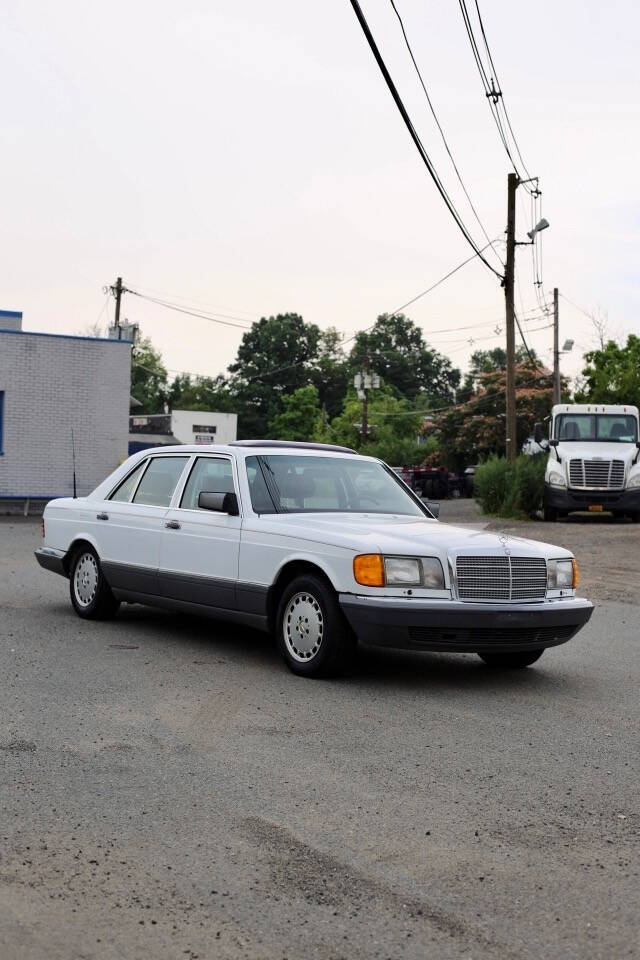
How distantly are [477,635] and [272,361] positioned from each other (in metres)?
102

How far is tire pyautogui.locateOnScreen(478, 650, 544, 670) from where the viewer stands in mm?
8461

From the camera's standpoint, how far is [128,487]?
33.8 feet

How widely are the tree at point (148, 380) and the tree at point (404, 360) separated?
19007 mm

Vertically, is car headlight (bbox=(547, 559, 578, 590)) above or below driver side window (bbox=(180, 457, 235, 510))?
below

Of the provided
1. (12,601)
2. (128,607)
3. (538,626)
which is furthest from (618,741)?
(12,601)

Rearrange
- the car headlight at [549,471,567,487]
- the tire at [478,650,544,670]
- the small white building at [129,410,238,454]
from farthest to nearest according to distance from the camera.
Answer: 1. the small white building at [129,410,238,454]
2. the car headlight at [549,471,567,487]
3. the tire at [478,650,544,670]

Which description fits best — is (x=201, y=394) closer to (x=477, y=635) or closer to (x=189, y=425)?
(x=189, y=425)

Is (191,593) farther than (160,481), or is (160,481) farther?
(160,481)

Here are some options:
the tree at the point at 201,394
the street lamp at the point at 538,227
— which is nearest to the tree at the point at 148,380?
the tree at the point at 201,394

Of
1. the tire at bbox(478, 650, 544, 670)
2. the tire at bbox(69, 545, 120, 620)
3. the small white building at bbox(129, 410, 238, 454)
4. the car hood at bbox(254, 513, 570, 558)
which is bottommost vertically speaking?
the tire at bbox(478, 650, 544, 670)

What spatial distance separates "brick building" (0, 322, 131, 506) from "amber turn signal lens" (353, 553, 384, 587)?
22.5 metres

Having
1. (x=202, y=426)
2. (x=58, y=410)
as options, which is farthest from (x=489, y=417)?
(x=58, y=410)

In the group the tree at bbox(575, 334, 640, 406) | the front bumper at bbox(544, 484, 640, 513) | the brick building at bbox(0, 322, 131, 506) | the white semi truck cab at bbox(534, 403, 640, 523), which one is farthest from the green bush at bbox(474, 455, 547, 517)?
the tree at bbox(575, 334, 640, 406)

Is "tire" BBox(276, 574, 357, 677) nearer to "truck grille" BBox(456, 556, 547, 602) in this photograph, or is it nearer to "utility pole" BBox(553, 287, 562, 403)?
"truck grille" BBox(456, 556, 547, 602)
